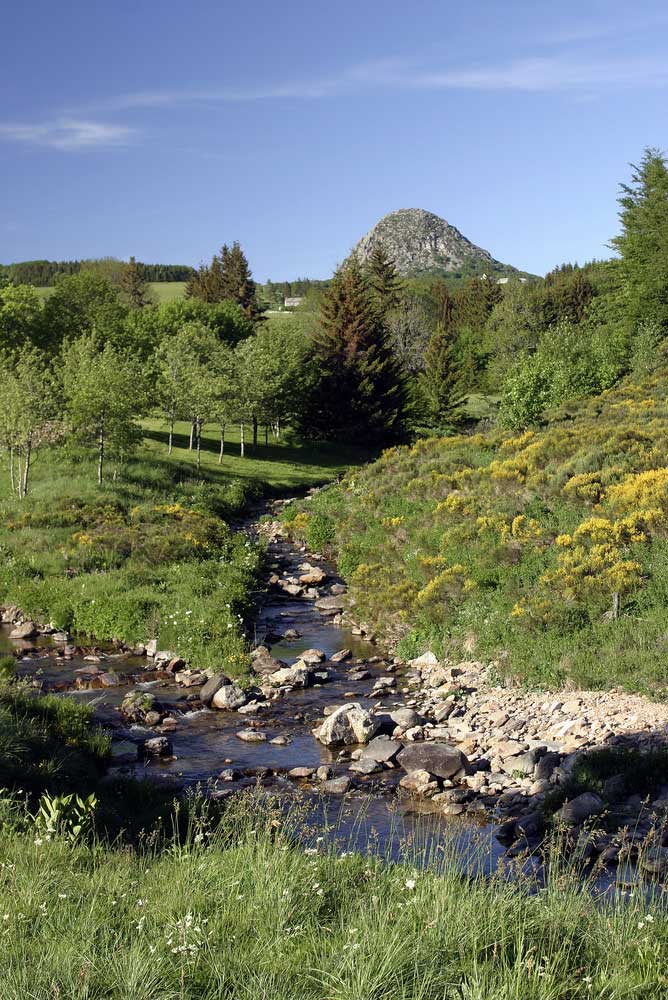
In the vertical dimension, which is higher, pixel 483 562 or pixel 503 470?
pixel 503 470

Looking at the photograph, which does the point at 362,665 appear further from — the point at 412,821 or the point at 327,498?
the point at 327,498

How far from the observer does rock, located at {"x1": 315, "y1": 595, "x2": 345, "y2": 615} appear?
25.4m

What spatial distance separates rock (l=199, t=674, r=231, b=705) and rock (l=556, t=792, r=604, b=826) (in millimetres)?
8289

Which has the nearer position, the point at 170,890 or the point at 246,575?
the point at 170,890

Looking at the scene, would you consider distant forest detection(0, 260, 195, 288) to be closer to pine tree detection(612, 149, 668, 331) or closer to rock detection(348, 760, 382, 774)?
pine tree detection(612, 149, 668, 331)

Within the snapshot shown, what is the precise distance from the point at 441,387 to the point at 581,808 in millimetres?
60658

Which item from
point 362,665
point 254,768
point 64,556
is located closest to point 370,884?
point 254,768

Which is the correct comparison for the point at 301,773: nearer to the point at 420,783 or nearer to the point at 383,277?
the point at 420,783

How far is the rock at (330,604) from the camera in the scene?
25.4m

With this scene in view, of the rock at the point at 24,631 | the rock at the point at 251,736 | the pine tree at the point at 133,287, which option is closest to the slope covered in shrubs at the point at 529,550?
the rock at the point at 251,736

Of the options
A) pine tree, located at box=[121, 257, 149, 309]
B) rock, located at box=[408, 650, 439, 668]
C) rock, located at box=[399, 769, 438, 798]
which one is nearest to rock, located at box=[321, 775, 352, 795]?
rock, located at box=[399, 769, 438, 798]

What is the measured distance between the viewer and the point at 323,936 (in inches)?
257

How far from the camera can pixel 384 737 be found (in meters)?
15.7

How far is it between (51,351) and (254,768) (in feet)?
163
